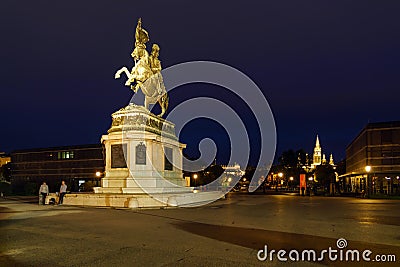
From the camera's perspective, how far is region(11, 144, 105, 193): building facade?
93.1 metres

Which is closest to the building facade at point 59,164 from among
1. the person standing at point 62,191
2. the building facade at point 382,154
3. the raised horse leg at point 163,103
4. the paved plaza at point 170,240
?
the building facade at point 382,154

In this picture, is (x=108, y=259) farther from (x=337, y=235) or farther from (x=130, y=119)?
(x=130, y=119)

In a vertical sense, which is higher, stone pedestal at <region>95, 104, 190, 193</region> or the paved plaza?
stone pedestal at <region>95, 104, 190, 193</region>

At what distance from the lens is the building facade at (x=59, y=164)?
9312cm

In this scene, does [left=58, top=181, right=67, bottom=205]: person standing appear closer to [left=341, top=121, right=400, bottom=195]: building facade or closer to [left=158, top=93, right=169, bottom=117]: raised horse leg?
[left=158, top=93, right=169, bottom=117]: raised horse leg

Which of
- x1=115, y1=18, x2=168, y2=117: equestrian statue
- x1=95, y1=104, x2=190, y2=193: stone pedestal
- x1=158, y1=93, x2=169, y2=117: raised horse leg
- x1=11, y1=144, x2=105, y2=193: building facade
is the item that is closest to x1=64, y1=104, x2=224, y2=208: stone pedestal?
x1=95, y1=104, x2=190, y2=193: stone pedestal

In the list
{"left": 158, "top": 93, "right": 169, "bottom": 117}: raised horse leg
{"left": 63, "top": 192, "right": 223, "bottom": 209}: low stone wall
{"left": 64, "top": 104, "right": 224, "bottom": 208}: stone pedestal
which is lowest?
{"left": 63, "top": 192, "right": 223, "bottom": 209}: low stone wall

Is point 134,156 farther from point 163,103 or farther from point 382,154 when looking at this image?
point 382,154

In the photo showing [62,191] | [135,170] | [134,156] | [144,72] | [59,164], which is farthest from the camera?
[59,164]

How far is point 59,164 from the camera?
9731 cm

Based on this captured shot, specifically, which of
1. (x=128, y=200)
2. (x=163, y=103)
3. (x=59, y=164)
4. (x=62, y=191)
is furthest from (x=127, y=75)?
(x=59, y=164)

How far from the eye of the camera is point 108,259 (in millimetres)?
8453

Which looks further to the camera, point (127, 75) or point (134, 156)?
point (127, 75)

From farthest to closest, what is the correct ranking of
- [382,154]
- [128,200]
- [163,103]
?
[382,154] → [163,103] → [128,200]
